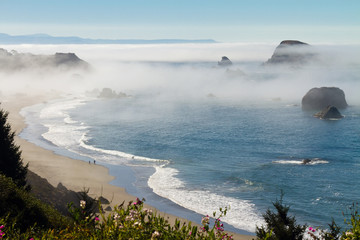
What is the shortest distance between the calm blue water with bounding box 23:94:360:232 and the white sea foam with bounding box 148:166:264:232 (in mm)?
108

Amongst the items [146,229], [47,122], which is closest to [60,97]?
[47,122]

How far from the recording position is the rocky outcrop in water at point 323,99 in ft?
450

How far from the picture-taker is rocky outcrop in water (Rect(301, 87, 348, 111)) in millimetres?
137250

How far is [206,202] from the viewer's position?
4888 cm

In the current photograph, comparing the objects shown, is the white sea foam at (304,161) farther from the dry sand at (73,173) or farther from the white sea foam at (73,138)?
the dry sand at (73,173)

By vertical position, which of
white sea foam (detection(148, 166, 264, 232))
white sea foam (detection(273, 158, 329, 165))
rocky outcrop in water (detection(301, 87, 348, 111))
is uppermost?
rocky outcrop in water (detection(301, 87, 348, 111))

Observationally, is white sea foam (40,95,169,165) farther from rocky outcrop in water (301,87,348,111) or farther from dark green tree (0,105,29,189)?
rocky outcrop in water (301,87,348,111)

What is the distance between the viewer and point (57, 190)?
149ft

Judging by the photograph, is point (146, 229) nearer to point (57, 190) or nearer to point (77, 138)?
point (57, 190)

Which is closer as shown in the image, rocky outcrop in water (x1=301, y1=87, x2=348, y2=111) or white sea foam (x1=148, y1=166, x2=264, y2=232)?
white sea foam (x1=148, y1=166, x2=264, y2=232)

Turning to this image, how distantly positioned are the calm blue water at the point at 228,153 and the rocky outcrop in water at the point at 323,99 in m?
4.67

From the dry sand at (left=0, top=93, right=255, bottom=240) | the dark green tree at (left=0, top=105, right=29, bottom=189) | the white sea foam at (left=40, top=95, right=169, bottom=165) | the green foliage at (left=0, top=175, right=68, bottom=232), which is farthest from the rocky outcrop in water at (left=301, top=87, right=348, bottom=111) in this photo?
the green foliage at (left=0, top=175, right=68, bottom=232)

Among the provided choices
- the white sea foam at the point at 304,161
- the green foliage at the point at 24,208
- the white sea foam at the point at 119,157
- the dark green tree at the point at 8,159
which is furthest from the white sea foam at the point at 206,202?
the green foliage at the point at 24,208

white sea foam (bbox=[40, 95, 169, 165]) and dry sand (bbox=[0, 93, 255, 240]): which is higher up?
dry sand (bbox=[0, 93, 255, 240])
